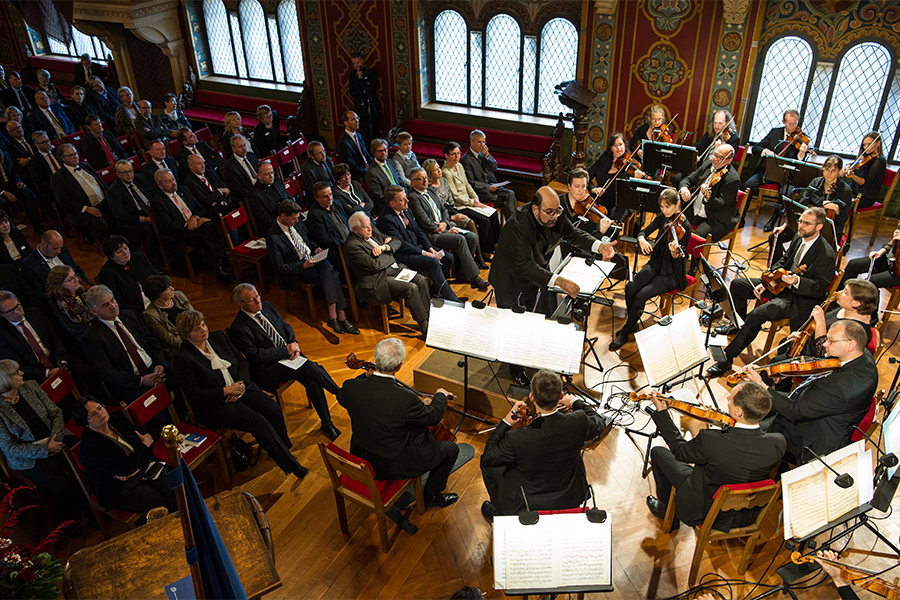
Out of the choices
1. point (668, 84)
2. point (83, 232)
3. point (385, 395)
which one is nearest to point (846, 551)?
point (385, 395)

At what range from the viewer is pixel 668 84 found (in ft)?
25.7

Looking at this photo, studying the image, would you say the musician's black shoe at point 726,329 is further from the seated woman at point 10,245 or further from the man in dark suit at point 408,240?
the seated woman at point 10,245

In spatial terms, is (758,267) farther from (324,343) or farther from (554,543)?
(554,543)

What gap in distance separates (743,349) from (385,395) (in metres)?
3.24

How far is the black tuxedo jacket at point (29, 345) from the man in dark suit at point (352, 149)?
13.1 ft

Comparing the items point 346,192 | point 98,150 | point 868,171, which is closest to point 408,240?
point 346,192

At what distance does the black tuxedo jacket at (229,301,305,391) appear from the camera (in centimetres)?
440

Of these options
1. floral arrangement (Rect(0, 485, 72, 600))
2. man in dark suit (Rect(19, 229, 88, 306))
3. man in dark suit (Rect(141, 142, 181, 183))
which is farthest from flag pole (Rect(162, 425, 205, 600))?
man in dark suit (Rect(141, 142, 181, 183))

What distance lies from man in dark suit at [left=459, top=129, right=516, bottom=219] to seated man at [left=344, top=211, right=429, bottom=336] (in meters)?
1.89

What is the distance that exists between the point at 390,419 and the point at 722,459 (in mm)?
1744

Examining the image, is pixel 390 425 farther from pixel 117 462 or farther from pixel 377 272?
pixel 377 272

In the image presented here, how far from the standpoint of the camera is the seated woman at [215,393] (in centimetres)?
406

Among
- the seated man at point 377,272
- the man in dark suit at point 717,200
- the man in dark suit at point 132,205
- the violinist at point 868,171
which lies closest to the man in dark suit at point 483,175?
the seated man at point 377,272

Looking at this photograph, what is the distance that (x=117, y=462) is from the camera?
3512mm
